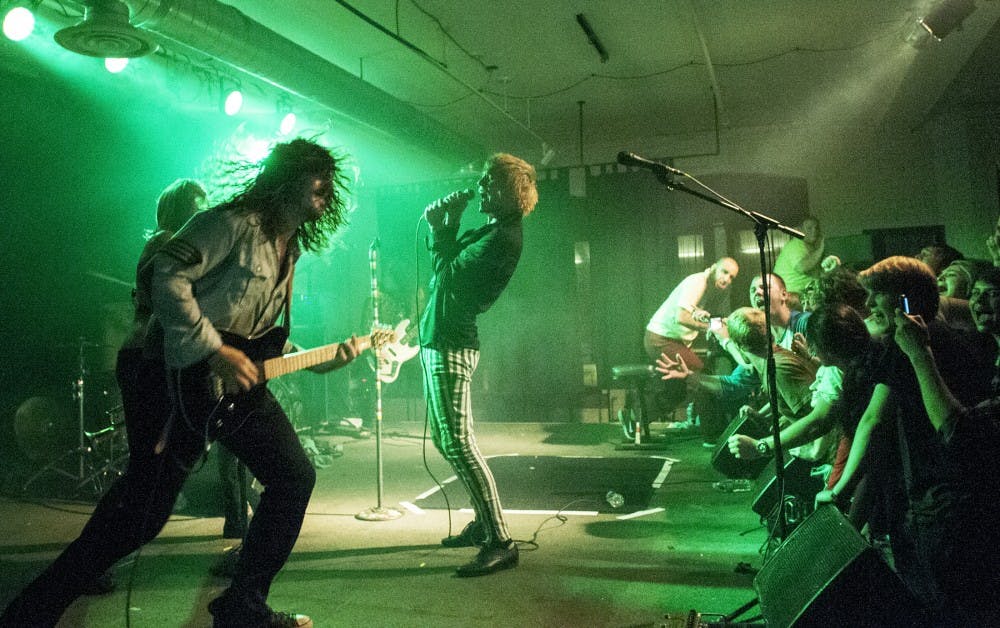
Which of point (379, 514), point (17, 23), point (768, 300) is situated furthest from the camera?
point (17, 23)

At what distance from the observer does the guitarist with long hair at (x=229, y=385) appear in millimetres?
2113

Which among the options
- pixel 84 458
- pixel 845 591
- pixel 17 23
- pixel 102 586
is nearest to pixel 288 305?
pixel 102 586

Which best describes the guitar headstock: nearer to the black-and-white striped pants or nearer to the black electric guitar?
the black-and-white striped pants

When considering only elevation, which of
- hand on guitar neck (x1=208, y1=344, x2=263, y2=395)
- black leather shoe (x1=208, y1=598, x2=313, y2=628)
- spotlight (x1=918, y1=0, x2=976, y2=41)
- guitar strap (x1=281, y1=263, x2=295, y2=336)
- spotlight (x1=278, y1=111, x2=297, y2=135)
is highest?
spotlight (x1=918, y1=0, x2=976, y2=41)

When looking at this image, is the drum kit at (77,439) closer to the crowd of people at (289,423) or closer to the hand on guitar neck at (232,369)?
the crowd of people at (289,423)

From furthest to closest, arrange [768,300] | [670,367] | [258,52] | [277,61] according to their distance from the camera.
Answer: [670,367] → [277,61] → [258,52] → [768,300]

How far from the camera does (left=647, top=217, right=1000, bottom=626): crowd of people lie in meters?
1.97

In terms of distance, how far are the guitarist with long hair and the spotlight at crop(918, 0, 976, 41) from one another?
5.35 m

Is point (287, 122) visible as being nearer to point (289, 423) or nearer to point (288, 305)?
point (288, 305)

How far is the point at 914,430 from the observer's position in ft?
7.61

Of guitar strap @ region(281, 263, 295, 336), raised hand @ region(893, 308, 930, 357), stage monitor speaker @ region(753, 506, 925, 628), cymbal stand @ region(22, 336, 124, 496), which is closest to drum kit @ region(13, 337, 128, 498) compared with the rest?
cymbal stand @ region(22, 336, 124, 496)

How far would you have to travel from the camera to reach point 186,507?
15.3 ft

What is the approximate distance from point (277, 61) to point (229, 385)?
4.10 meters

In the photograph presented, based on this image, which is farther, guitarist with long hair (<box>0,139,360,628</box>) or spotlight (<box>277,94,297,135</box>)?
spotlight (<box>277,94,297,135</box>)
